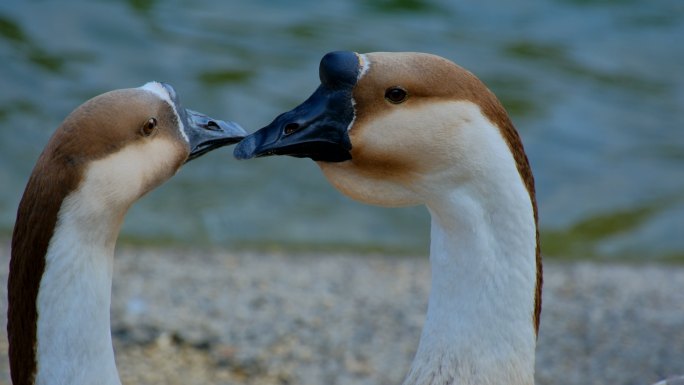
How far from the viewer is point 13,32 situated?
1223 cm

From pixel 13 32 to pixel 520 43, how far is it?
5.68 m

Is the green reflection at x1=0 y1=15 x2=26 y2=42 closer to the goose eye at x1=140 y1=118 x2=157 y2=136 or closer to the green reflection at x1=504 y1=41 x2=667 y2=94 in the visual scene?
the green reflection at x1=504 y1=41 x2=667 y2=94

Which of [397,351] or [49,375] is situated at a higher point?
[49,375]

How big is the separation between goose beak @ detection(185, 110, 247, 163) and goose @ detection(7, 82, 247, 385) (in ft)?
1.44

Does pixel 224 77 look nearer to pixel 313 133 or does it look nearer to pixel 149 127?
pixel 149 127

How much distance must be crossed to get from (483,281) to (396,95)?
0.67 metres

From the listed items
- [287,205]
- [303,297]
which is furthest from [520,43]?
[303,297]

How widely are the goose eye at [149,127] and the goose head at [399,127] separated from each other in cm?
34

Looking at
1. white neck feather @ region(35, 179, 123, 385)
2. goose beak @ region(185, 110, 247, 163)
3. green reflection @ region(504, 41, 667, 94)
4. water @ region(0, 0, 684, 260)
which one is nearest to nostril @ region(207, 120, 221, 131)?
goose beak @ region(185, 110, 247, 163)

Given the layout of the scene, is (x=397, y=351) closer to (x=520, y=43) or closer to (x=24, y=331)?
(x=24, y=331)

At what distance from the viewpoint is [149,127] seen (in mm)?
3867

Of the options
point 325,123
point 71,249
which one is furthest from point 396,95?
point 71,249

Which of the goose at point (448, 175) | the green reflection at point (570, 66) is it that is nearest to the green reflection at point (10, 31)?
the green reflection at point (570, 66)

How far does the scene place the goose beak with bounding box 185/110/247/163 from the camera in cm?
417
